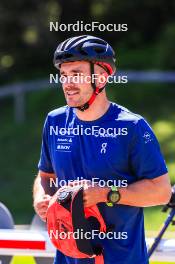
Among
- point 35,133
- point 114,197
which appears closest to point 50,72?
point 35,133

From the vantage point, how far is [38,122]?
13.2 m

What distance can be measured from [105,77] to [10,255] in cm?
151

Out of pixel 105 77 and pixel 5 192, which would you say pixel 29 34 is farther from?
pixel 105 77

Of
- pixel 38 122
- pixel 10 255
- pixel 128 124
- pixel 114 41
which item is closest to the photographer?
pixel 128 124

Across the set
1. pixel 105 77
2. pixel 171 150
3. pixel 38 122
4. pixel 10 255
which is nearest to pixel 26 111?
pixel 38 122

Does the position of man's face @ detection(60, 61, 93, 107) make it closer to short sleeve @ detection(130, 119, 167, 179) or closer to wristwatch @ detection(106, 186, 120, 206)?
short sleeve @ detection(130, 119, 167, 179)

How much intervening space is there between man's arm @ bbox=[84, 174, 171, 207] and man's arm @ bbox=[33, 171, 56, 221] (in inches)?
12.0

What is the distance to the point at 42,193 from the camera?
3877mm

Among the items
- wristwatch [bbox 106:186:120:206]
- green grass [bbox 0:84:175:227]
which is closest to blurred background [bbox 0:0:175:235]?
green grass [bbox 0:84:175:227]

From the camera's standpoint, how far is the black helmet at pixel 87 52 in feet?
12.1

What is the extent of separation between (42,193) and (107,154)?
46 cm

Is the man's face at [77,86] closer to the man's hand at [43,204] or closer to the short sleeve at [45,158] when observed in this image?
the short sleeve at [45,158]

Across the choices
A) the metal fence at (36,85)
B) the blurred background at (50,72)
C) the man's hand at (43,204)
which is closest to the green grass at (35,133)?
the blurred background at (50,72)

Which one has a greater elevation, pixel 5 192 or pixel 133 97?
pixel 133 97
